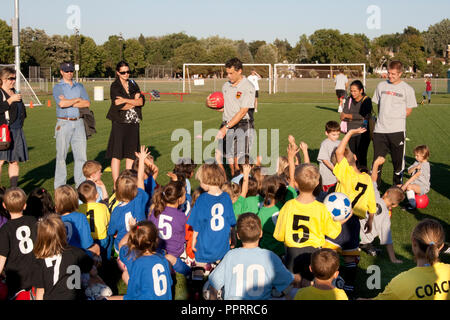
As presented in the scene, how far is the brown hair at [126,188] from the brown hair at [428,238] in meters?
3.04

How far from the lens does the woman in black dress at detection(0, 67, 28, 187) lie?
7.83 m

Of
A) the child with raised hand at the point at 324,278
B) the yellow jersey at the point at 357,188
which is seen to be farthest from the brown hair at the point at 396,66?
the child with raised hand at the point at 324,278

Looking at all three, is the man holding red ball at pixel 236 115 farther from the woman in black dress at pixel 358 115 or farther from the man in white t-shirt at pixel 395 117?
the man in white t-shirt at pixel 395 117

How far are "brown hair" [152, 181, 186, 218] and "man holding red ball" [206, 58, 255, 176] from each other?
3.18m

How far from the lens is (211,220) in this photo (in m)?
5.12

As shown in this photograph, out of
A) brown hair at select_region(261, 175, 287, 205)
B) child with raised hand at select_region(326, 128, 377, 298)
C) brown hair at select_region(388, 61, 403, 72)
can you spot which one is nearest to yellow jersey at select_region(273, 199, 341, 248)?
child with raised hand at select_region(326, 128, 377, 298)

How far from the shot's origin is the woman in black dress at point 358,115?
9289 mm

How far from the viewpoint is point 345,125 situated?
9.58m

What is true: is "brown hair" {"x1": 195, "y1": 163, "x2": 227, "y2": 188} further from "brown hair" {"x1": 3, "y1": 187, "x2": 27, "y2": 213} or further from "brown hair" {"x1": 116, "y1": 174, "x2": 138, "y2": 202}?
"brown hair" {"x1": 3, "y1": 187, "x2": 27, "y2": 213}

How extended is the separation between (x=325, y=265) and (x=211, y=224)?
5.87 ft
